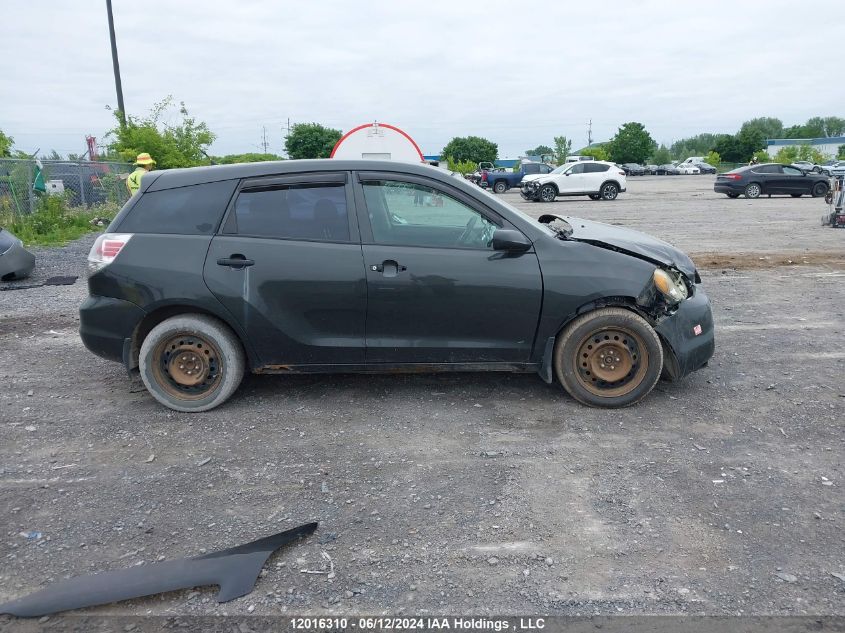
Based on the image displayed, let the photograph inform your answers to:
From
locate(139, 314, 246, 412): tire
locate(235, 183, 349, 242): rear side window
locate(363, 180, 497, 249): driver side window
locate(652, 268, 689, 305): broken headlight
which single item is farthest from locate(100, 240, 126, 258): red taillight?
locate(652, 268, 689, 305): broken headlight

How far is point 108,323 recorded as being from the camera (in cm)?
468

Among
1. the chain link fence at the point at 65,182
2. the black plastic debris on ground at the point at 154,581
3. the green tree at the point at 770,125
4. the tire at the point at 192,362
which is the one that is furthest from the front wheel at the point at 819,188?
the green tree at the point at 770,125

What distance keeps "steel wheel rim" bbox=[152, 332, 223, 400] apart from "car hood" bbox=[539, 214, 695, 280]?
269 cm

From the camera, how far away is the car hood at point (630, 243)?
4.75 meters

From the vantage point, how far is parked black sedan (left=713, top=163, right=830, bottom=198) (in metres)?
26.8

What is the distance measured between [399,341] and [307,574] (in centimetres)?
197

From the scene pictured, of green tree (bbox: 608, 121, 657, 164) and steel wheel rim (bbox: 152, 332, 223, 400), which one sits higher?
green tree (bbox: 608, 121, 657, 164)

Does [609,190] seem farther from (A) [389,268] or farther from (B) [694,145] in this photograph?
(B) [694,145]

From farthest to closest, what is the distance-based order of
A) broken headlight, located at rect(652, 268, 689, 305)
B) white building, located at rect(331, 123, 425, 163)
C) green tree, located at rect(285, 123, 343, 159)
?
green tree, located at rect(285, 123, 343, 159) < white building, located at rect(331, 123, 425, 163) < broken headlight, located at rect(652, 268, 689, 305)

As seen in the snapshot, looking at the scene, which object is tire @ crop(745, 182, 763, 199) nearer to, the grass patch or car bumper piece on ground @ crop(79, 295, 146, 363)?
the grass patch

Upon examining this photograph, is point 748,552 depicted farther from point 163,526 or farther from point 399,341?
point 163,526

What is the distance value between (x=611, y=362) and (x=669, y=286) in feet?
2.17

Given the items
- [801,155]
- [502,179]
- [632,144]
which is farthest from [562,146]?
[502,179]

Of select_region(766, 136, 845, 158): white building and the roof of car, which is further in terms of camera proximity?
select_region(766, 136, 845, 158): white building
